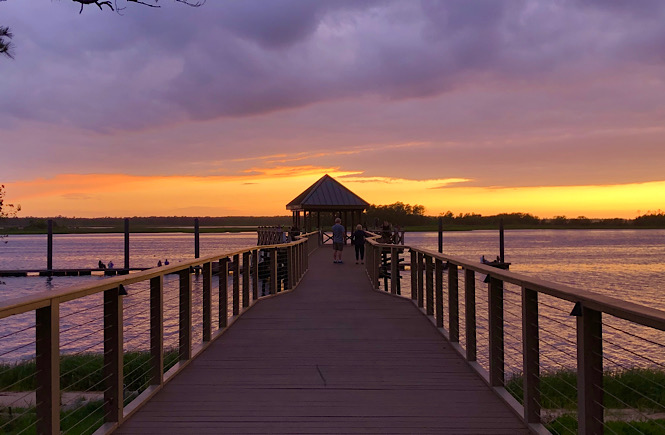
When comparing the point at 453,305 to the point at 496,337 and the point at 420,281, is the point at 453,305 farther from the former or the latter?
the point at 420,281

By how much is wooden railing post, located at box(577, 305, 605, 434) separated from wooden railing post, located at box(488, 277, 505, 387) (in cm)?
169

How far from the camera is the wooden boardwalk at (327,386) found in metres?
4.07

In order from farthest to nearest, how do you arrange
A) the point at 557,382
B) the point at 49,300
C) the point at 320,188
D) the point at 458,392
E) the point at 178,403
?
1. the point at 320,188
2. the point at 557,382
3. the point at 458,392
4. the point at 178,403
5. the point at 49,300

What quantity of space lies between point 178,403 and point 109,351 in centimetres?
78

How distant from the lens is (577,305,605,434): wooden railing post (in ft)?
10.3

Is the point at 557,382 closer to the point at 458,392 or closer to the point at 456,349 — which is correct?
the point at 456,349

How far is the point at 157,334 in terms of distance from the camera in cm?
500

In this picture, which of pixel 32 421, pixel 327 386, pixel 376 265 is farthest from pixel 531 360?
pixel 376 265

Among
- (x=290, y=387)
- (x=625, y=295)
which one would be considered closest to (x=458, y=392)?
(x=290, y=387)

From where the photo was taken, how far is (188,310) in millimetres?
5840

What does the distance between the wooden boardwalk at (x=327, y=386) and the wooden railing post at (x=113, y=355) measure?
0.48 ft

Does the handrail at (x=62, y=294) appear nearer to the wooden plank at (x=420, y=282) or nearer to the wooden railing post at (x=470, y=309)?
the wooden railing post at (x=470, y=309)

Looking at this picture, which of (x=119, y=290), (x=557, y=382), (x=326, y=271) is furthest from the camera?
(x=326, y=271)

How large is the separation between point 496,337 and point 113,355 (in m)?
2.77
